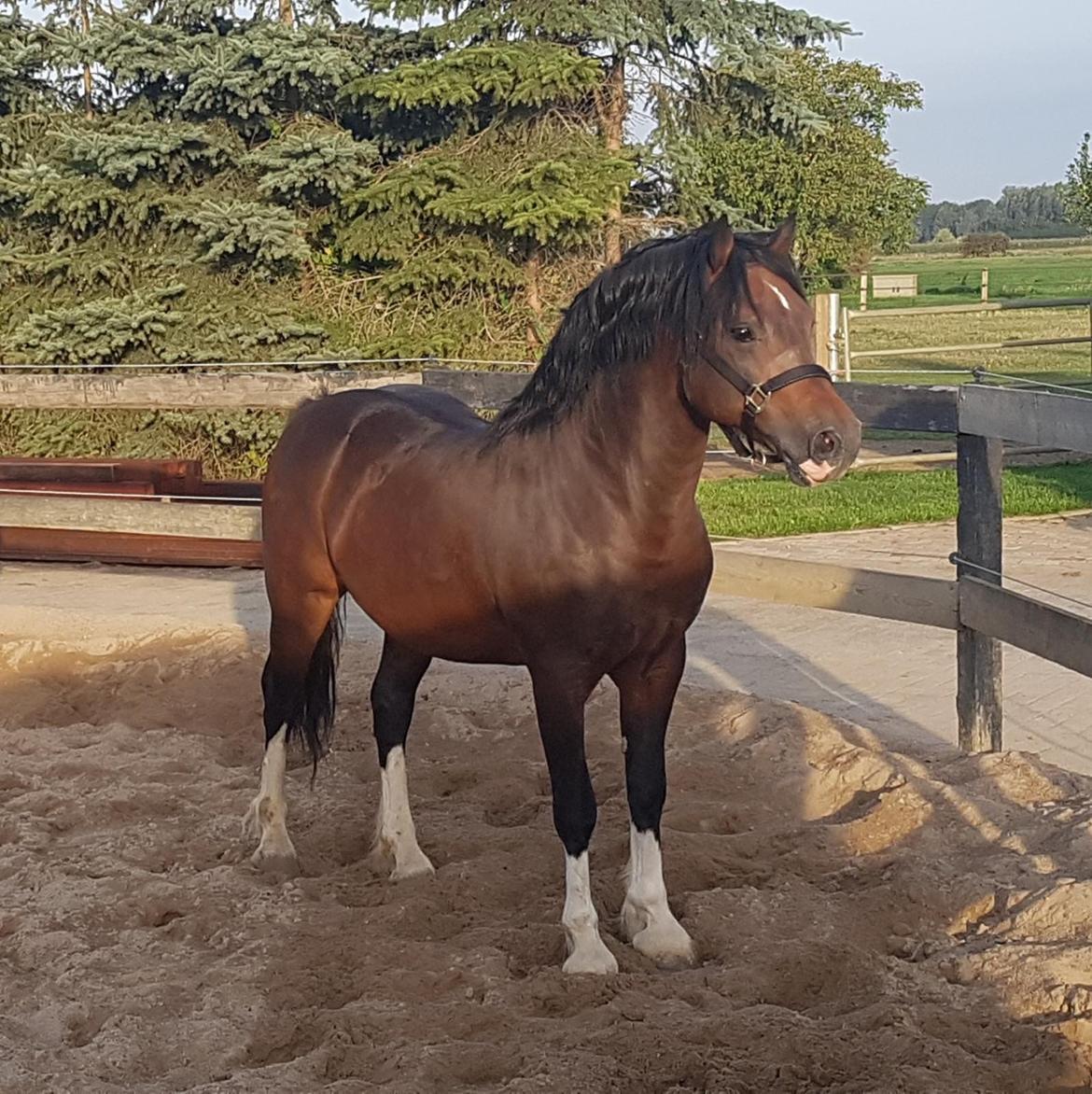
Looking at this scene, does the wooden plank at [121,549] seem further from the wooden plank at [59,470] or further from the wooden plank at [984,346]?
the wooden plank at [984,346]

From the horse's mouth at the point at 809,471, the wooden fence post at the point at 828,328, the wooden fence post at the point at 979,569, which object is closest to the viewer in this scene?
the horse's mouth at the point at 809,471

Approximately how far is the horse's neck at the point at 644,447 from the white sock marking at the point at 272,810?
1.61 m

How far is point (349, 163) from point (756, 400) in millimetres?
10502

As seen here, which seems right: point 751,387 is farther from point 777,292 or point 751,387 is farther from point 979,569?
point 979,569

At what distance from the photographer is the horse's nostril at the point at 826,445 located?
9.58 ft

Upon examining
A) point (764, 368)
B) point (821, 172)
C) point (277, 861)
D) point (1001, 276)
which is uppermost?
point (821, 172)

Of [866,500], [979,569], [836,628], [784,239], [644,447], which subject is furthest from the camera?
[866,500]

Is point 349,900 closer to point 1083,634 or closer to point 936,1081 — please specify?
point 936,1081

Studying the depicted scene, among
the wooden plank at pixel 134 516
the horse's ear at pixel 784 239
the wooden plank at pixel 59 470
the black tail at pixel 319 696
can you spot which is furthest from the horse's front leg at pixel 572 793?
the wooden plank at pixel 59 470

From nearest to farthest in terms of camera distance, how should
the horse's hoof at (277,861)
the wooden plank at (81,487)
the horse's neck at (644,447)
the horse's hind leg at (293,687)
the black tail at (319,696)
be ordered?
the horse's neck at (644,447)
the horse's hoof at (277,861)
the horse's hind leg at (293,687)
the black tail at (319,696)
the wooden plank at (81,487)

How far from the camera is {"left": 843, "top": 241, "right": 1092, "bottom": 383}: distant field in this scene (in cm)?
2245

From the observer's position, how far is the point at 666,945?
11.2 ft

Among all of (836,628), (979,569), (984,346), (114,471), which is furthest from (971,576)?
(984,346)

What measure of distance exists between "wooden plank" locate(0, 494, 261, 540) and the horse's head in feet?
15.8
